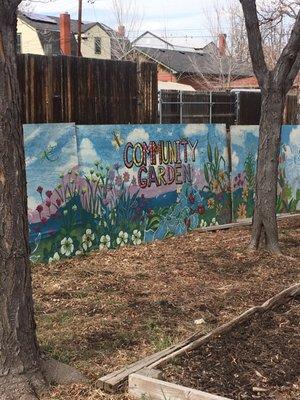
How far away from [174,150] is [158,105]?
78cm

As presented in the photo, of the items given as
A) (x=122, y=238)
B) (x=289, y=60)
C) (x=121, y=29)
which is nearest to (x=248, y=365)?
(x=122, y=238)

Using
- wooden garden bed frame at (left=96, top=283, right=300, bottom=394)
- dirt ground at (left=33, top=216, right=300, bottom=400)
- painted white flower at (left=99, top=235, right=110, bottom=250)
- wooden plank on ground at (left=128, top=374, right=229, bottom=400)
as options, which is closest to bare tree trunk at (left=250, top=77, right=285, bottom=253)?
A: dirt ground at (left=33, top=216, right=300, bottom=400)

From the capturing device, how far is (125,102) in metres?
8.48

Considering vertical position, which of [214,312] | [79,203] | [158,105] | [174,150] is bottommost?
[214,312]

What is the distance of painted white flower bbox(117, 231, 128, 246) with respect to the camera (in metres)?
8.31

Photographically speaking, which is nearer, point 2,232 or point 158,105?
point 2,232

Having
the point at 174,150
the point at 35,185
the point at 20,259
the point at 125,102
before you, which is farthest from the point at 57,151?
the point at 20,259

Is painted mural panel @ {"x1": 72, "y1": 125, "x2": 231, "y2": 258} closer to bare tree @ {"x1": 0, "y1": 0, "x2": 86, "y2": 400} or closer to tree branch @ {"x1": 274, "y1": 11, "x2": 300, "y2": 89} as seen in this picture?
tree branch @ {"x1": 274, "y1": 11, "x2": 300, "y2": 89}

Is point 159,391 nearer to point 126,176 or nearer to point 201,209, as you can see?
point 126,176

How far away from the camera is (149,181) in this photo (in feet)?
28.8

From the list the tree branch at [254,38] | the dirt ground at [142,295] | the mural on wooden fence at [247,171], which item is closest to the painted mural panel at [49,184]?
the dirt ground at [142,295]

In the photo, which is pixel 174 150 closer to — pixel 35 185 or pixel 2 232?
pixel 35 185

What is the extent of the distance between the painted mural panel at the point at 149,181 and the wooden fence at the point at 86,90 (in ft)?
0.76

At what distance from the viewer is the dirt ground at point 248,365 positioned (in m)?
3.85
